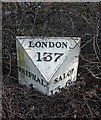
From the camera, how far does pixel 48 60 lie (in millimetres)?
2410

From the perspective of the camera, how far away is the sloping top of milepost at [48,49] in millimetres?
2385

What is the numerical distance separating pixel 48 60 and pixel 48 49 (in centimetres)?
7

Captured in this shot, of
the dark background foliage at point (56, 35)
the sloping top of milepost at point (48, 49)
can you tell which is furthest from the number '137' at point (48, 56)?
the dark background foliage at point (56, 35)

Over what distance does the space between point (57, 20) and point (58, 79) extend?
38cm

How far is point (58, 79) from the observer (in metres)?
2.47

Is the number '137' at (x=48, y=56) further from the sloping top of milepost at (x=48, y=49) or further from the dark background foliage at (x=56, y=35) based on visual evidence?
the dark background foliage at (x=56, y=35)

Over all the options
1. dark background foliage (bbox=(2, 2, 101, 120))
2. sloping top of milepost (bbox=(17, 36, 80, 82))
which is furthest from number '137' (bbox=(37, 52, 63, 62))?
dark background foliage (bbox=(2, 2, 101, 120))

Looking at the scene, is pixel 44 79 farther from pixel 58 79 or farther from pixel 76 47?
pixel 76 47

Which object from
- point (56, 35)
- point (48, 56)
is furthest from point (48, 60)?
point (56, 35)

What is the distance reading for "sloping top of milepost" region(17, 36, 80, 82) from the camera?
2.38 meters

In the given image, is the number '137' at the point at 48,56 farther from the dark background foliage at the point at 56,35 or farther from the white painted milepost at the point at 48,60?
the dark background foliage at the point at 56,35

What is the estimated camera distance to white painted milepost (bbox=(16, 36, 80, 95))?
239cm

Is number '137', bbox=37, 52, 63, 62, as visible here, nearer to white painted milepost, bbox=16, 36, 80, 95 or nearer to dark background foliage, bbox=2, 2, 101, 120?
white painted milepost, bbox=16, 36, 80, 95

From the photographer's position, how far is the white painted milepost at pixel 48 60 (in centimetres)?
239
